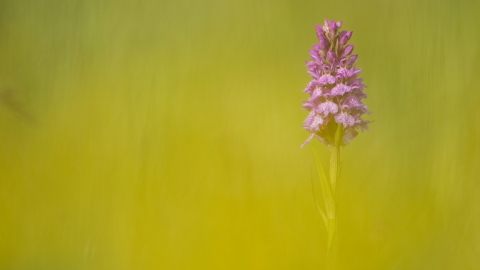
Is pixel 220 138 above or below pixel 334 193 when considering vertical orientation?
above

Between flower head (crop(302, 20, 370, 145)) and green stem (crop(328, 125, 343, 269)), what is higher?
flower head (crop(302, 20, 370, 145))

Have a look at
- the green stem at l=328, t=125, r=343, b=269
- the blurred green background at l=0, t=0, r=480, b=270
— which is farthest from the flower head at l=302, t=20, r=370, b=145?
the blurred green background at l=0, t=0, r=480, b=270

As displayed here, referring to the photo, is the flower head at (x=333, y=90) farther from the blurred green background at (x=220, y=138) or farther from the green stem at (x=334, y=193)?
the blurred green background at (x=220, y=138)

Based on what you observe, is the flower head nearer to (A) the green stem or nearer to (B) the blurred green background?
(A) the green stem

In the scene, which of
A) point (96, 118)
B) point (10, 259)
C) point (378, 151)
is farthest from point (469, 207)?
point (10, 259)

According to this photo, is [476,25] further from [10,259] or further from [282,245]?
[10,259]

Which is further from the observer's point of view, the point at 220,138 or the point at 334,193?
the point at 220,138
